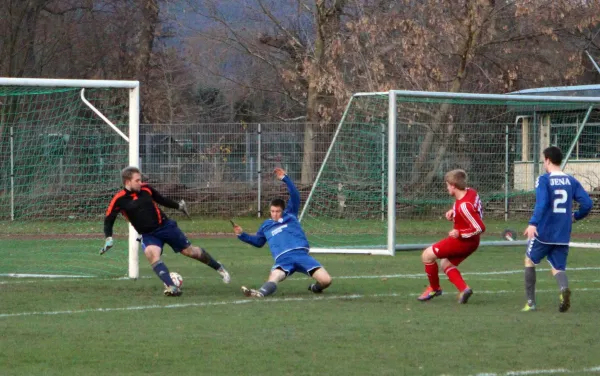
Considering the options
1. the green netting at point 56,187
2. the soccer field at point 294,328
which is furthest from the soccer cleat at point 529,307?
the green netting at point 56,187

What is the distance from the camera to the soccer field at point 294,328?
759 cm

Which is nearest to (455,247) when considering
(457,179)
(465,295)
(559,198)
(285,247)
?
(465,295)

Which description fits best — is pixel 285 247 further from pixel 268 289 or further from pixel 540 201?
pixel 540 201

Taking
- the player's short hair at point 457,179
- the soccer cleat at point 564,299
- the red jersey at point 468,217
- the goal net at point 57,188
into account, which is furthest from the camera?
the goal net at point 57,188

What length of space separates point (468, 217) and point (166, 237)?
368 centimetres

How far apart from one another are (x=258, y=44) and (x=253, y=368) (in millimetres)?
29245

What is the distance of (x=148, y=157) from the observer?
84.9 ft

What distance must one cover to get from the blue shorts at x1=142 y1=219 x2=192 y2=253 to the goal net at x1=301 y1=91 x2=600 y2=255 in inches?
243

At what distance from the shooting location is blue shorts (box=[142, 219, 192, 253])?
12.5 m

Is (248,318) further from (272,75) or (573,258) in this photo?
(272,75)

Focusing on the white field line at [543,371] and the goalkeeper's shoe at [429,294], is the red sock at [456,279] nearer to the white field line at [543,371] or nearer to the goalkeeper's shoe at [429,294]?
the goalkeeper's shoe at [429,294]

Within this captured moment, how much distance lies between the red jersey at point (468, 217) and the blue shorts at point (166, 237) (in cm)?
344

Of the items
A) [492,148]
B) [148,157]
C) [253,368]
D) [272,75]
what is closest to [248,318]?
[253,368]

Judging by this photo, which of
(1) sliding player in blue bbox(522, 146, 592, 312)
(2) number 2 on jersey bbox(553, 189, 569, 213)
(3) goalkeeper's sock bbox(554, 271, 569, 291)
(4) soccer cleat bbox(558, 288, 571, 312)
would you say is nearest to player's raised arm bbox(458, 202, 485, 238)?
(1) sliding player in blue bbox(522, 146, 592, 312)
